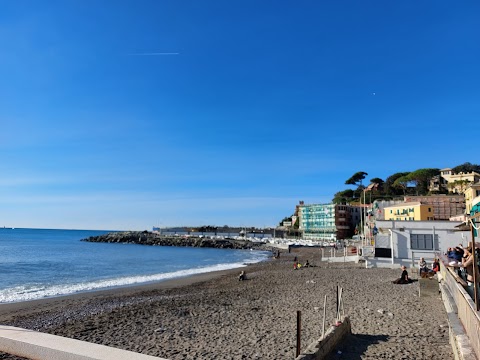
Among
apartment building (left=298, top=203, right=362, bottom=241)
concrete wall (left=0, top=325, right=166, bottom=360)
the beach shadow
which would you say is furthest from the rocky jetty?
concrete wall (left=0, top=325, right=166, bottom=360)

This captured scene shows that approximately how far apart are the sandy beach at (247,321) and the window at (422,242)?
7274mm

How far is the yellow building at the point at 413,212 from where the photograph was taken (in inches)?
1844

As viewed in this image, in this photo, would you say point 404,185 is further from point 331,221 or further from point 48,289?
point 48,289

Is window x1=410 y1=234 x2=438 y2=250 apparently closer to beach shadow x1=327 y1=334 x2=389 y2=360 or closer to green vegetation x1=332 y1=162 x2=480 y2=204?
beach shadow x1=327 y1=334 x2=389 y2=360

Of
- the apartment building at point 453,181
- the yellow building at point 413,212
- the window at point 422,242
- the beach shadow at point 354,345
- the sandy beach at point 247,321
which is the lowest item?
the sandy beach at point 247,321

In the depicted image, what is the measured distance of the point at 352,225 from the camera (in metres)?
115

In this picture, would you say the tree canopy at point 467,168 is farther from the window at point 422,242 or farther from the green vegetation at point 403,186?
the window at point 422,242

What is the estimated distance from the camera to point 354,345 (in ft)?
29.6

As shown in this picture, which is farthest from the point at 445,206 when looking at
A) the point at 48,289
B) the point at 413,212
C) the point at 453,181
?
the point at 48,289

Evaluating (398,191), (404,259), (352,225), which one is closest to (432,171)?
(398,191)

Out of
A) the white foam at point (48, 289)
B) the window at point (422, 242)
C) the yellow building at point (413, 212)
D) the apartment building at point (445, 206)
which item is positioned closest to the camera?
the white foam at point (48, 289)

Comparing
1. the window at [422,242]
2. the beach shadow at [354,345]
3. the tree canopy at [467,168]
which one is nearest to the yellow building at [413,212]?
the window at [422,242]

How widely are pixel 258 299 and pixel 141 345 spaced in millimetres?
7972

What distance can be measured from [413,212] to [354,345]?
1718 inches
